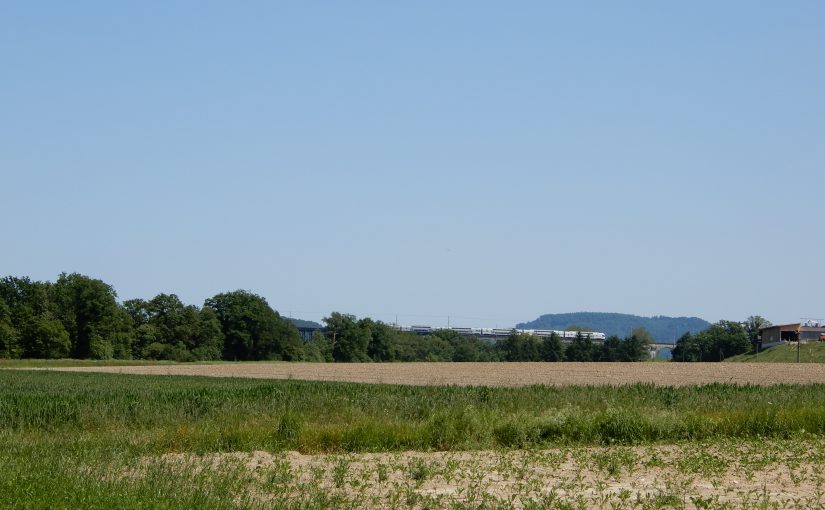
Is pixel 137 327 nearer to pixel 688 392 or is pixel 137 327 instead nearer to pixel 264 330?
pixel 264 330

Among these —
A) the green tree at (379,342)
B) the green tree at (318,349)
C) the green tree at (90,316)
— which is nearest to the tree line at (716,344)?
the green tree at (379,342)

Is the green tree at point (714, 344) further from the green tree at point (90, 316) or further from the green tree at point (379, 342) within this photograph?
the green tree at point (90, 316)

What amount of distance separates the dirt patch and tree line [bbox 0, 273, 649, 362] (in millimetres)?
97118

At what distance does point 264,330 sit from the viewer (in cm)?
13525

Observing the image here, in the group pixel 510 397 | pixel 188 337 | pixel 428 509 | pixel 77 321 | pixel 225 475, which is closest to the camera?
pixel 428 509

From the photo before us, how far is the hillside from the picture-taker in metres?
102

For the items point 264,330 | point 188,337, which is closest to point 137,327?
point 188,337

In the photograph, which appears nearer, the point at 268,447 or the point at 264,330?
the point at 268,447

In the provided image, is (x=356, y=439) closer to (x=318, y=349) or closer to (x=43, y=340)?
(x=43, y=340)

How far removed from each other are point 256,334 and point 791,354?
7104cm

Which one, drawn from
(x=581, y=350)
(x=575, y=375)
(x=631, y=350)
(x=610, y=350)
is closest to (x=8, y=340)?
(x=575, y=375)

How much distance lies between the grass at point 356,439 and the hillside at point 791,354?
70.3 m

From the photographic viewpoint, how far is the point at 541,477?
664 inches

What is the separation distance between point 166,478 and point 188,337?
4743 inches
